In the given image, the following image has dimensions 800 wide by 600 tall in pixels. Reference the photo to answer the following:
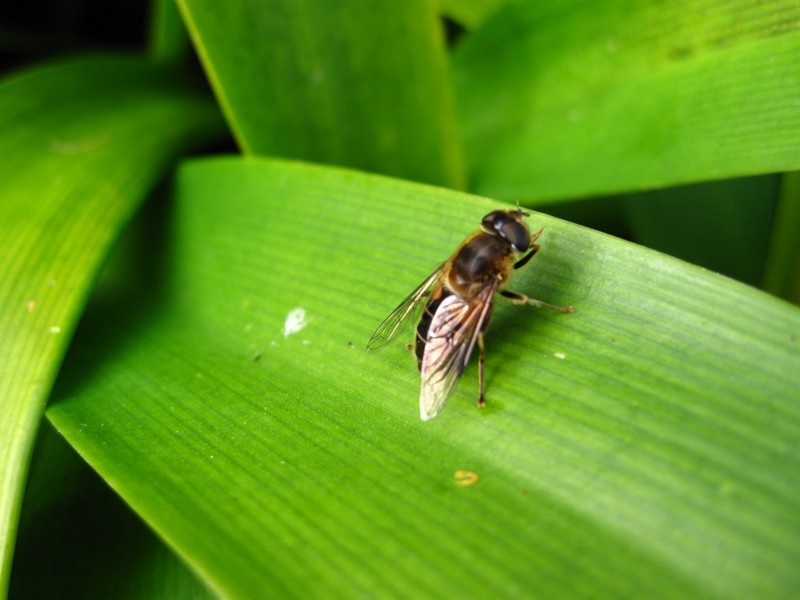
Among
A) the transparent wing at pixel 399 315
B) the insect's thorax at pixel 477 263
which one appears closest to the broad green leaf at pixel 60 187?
the transparent wing at pixel 399 315

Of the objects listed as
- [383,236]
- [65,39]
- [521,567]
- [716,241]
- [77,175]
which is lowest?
[716,241]

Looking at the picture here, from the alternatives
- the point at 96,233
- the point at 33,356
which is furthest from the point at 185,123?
the point at 33,356

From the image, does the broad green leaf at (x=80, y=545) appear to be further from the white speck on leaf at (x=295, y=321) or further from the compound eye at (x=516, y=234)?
the compound eye at (x=516, y=234)

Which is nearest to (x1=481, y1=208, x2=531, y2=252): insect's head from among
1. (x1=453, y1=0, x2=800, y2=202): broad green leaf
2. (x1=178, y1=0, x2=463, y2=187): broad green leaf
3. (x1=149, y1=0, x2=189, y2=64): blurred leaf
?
(x1=453, y1=0, x2=800, y2=202): broad green leaf

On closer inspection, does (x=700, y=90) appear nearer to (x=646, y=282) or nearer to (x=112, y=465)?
(x=646, y=282)

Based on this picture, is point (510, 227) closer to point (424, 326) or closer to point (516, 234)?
point (516, 234)

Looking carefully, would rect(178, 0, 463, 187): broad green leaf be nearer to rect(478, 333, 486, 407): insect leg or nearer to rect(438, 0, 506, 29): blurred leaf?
rect(438, 0, 506, 29): blurred leaf

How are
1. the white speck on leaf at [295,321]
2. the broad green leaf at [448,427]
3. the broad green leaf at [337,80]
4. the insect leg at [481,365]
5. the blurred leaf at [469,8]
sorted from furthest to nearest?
1. the blurred leaf at [469,8]
2. the broad green leaf at [337,80]
3. the white speck on leaf at [295,321]
4. the insect leg at [481,365]
5. the broad green leaf at [448,427]
